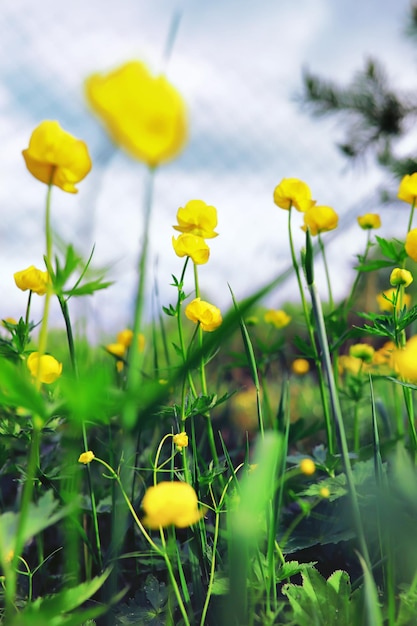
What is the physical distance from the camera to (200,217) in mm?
675

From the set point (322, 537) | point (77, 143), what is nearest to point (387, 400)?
point (322, 537)

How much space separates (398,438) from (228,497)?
0.42 metres

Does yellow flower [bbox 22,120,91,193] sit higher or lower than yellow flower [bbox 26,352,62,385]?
higher

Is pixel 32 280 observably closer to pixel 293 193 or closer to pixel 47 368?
pixel 47 368

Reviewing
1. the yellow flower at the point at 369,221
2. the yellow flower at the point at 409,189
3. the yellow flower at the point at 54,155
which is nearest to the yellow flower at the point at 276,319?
the yellow flower at the point at 369,221

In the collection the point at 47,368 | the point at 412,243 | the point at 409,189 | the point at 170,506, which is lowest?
the point at 170,506

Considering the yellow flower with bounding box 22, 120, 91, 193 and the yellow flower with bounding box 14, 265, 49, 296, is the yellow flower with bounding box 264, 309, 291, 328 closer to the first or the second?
the yellow flower with bounding box 14, 265, 49, 296

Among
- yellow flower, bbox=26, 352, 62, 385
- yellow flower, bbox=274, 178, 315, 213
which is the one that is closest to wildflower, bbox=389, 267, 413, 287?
yellow flower, bbox=274, 178, 315, 213

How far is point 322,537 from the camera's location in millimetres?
683

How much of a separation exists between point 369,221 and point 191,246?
41cm

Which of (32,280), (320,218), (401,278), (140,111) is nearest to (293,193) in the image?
(320,218)

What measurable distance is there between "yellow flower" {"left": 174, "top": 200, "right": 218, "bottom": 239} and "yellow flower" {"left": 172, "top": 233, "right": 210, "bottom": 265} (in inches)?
1.7

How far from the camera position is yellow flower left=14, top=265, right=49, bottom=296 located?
638 mm

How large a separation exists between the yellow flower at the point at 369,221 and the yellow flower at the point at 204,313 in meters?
0.40
